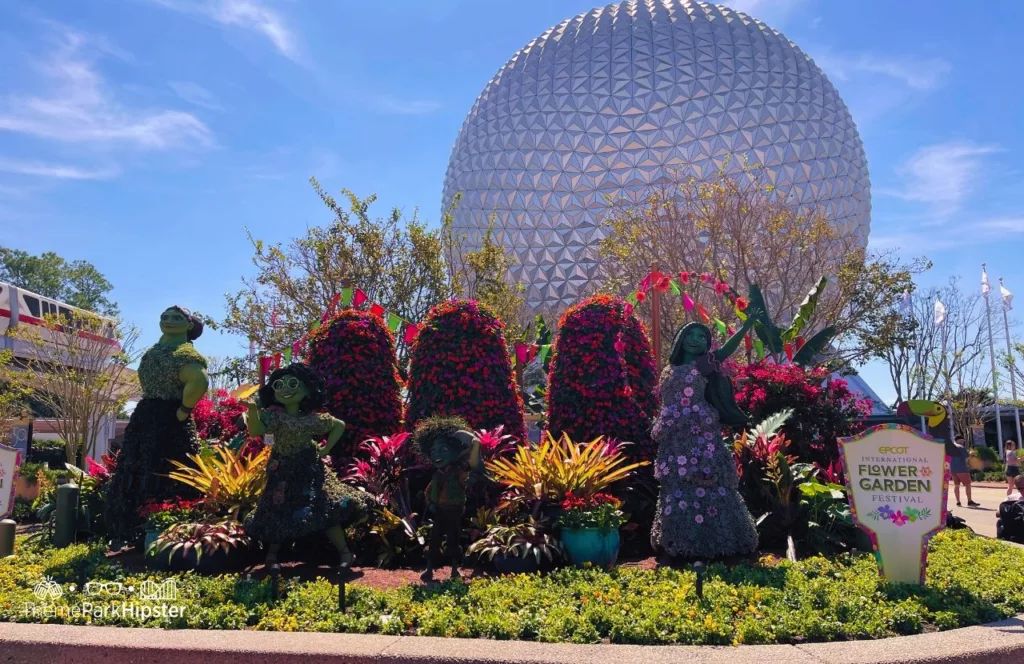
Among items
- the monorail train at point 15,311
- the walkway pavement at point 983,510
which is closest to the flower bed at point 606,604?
the walkway pavement at point 983,510

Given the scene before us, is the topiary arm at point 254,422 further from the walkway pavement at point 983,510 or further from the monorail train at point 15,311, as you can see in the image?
the monorail train at point 15,311

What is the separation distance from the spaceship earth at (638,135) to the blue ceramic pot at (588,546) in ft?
69.0

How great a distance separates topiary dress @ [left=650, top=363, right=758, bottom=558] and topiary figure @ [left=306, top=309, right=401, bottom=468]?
12.5ft

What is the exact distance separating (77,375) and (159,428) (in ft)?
40.9

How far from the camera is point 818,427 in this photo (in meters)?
11.1

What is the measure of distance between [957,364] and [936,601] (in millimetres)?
32343

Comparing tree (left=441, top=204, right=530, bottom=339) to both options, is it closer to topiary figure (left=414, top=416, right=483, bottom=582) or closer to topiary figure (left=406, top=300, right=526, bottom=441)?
topiary figure (left=406, top=300, right=526, bottom=441)

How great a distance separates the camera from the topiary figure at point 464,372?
379 inches

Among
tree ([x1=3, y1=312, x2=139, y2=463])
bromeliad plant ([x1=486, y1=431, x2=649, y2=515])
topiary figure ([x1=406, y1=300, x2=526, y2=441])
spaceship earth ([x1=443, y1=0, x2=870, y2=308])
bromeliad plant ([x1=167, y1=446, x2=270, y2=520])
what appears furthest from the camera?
spaceship earth ([x1=443, y1=0, x2=870, y2=308])

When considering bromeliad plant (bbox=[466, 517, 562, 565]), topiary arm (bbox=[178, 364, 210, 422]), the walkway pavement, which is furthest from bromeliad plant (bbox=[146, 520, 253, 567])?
the walkway pavement

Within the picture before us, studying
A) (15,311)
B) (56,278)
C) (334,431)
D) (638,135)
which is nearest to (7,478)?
(334,431)

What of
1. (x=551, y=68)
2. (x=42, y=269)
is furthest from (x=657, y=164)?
(x=42, y=269)

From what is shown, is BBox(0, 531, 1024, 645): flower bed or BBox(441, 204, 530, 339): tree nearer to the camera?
BBox(0, 531, 1024, 645): flower bed

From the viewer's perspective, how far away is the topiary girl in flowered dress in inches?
302
